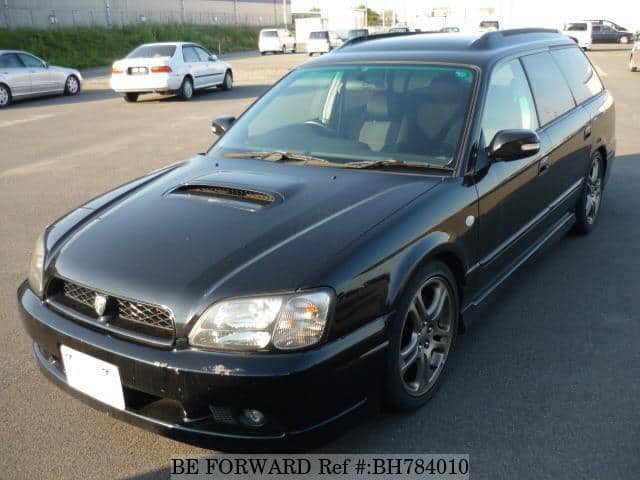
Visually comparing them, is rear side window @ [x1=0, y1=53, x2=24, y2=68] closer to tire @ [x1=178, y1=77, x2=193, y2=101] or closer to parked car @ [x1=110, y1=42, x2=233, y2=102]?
parked car @ [x1=110, y1=42, x2=233, y2=102]

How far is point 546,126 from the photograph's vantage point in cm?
425

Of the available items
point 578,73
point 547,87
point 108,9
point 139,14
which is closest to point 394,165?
point 547,87

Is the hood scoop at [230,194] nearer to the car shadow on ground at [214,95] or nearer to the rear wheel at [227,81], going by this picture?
the car shadow on ground at [214,95]

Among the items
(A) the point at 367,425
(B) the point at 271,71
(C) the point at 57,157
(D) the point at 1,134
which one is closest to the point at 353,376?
(A) the point at 367,425

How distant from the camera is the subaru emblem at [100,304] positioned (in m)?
2.56

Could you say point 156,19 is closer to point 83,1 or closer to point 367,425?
point 83,1

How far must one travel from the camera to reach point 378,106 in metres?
3.68

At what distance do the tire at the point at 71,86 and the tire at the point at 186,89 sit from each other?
3.67 metres

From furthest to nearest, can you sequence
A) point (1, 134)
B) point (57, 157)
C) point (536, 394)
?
1. point (1, 134)
2. point (57, 157)
3. point (536, 394)

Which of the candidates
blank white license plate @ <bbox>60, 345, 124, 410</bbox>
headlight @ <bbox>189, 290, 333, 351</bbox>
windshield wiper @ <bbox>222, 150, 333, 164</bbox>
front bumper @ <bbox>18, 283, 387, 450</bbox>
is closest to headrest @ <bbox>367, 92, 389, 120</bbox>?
Answer: windshield wiper @ <bbox>222, 150, 333, 164</bbox>

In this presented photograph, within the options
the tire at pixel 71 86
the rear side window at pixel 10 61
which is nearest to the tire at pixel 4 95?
the rear side window at pixel 10 61

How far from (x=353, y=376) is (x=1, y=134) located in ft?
36.8

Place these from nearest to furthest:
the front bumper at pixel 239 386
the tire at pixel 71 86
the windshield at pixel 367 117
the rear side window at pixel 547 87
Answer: the front bumper at pixel 239 386
the windshield at pixel 367 117
the rear side window at pixel 547 87
the tire at pixel 71 86

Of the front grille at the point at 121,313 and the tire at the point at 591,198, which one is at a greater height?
the front grille at the point at 121,313
